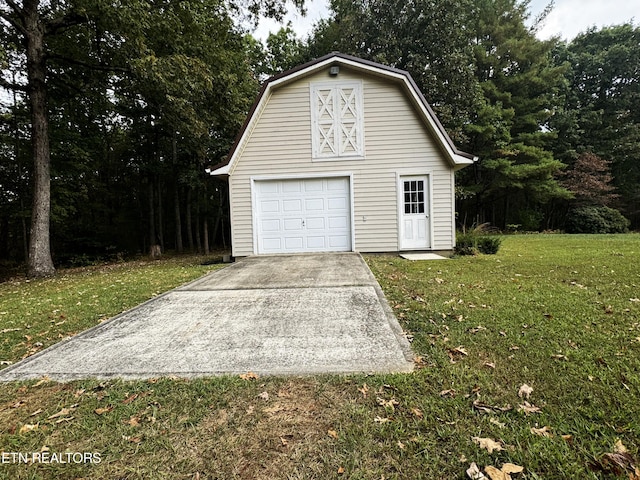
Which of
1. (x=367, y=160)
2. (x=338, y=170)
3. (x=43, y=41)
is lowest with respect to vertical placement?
(x=338, y=170)

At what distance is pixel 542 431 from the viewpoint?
1715 millimetres

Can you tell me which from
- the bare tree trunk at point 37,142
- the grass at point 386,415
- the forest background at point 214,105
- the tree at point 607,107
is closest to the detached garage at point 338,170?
the forest background at point 214,105

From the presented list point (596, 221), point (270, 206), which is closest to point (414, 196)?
point (270, 206)

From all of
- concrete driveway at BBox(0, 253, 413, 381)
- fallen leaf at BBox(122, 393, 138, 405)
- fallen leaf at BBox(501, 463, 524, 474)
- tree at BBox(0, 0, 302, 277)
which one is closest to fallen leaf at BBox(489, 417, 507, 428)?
fallen leaf at BBox(501, 463, 524, 474)

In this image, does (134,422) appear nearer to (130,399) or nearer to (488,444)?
(130,399)

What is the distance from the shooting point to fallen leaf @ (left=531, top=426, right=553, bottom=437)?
5.56ft

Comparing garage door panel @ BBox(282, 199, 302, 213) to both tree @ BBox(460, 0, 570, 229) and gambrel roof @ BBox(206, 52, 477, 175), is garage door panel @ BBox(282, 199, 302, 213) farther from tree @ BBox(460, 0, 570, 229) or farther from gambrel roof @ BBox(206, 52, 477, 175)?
tree @ BBox(460, 0, 570, 229)

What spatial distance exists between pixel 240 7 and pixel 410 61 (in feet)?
28.2

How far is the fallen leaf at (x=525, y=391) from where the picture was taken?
2030mm

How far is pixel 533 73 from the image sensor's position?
18922 mm

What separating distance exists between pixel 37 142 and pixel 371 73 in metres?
9.35

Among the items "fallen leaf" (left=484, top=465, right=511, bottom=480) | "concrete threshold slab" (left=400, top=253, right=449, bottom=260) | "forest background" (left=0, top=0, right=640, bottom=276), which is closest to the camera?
"fallen leaf" (left=484, top=465, right=511, bottom=480)

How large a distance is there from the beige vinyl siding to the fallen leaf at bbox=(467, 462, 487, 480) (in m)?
7.66

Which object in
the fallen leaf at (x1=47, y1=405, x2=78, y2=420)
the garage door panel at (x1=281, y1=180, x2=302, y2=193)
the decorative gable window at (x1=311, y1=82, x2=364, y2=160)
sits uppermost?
the decorative gable window at (x1=311, y1=82, x2=364, y2=160)
